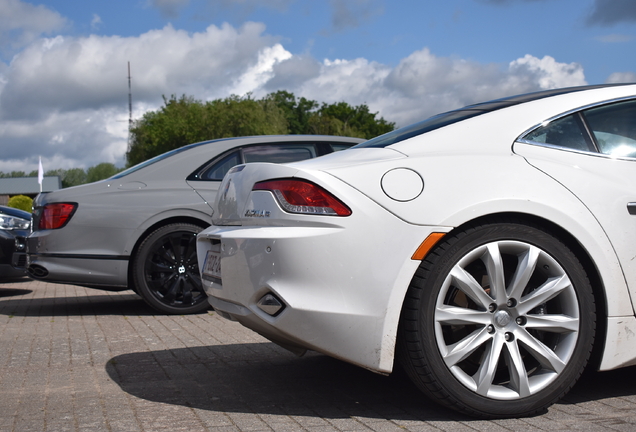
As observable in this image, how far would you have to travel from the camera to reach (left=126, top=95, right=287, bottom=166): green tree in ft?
210

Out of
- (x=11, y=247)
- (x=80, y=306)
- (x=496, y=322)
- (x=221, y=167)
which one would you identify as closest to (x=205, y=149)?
(x=221, y=167)

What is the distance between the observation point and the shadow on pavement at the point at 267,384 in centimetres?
349

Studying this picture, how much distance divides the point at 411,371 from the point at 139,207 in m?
4.20

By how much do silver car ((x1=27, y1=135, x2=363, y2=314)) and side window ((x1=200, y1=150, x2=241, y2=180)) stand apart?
10 mm

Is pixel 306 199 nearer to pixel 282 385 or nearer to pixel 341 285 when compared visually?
pixel 341 285

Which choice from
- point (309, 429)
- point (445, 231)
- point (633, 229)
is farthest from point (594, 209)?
Answer: point (309, 429)

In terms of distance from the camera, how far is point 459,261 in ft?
10.5

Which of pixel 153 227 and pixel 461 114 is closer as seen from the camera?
pixel 461 114

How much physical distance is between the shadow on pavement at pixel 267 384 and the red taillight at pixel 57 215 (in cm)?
223

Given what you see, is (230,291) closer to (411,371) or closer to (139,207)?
(411,371)

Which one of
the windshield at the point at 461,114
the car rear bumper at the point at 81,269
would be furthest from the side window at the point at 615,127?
the car rear bumper at the point at 81,269

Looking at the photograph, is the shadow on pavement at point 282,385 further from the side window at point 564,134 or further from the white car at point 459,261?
the side window at point 564,134

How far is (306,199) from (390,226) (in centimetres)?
39

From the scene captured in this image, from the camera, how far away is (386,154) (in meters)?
3.45
